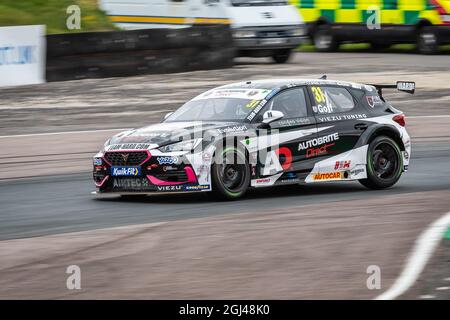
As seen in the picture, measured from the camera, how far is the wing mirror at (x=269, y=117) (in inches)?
535

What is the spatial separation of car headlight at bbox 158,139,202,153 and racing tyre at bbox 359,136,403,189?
101 inches

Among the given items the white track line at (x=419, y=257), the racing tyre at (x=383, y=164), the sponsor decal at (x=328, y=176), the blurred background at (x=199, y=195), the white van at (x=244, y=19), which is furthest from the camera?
the white van at (x=244, y=19)

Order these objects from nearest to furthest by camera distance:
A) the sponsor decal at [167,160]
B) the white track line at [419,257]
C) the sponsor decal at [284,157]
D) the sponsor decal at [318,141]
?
the white track line at [419,257] → the sponsor decal at [167,160] → the sponsor decal at [284,157] → the sponsor decal at [318,141]

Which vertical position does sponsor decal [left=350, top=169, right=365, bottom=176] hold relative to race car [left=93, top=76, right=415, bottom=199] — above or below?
below

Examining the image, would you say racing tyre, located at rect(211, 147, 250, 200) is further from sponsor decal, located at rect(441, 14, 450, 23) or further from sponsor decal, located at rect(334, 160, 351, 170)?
sponsor decal, located at rect(441, 14, 450, 23)

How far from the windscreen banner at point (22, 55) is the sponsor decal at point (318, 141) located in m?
11.2

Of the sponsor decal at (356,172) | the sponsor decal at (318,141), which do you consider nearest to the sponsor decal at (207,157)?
the sponsor decal at (318,141)

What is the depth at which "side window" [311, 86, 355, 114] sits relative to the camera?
47.0 ft

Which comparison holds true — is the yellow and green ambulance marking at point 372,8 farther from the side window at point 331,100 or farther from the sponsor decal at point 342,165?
the sponsor decal at point 342,165

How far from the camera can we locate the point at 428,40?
32.7 metres

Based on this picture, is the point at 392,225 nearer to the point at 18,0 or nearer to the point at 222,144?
the point at 222,144

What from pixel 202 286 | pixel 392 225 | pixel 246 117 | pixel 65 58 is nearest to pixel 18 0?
pixel 65 58

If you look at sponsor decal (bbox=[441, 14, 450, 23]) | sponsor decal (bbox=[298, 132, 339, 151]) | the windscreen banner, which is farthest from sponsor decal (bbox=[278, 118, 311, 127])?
sponsor decal (bbox=[441, 14, 450, 23])

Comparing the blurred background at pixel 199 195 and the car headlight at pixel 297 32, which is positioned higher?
the car headlight at pixel 297 32
